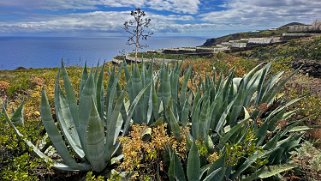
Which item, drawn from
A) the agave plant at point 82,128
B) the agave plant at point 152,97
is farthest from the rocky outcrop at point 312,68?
the agave plant at point 82,128

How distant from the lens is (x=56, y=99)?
3494 mm

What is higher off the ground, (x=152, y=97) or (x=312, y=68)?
(x=152, y=97)

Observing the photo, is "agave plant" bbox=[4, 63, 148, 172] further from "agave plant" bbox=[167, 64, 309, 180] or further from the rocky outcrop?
the rocky outcrop

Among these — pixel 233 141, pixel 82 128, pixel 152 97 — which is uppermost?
pixel 152 97

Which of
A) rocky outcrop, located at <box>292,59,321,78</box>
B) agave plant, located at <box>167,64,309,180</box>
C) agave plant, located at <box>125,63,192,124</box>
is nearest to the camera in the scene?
agave plant, located at <box>167,64,309,180</box>

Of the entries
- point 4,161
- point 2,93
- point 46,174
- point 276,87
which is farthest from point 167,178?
point 2,93

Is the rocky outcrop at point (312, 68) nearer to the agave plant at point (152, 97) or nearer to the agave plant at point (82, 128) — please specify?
the agave plant at point (152, 97)

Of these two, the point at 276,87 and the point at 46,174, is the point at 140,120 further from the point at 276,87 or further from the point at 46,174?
the point at 276,87

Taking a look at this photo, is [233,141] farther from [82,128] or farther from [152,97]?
[82,128]

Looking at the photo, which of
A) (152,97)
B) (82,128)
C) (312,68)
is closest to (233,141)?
(152,97)

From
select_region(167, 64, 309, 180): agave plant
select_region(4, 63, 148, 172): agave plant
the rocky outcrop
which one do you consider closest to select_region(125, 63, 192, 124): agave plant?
select_region(167, 64, 309, 180): agave plant

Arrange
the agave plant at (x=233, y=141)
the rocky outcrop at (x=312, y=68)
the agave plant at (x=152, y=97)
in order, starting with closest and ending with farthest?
the agave plant at (x=233, y=141), the agave plant at (x=152, y=97), the rocky outcrop at (x=312, y=68)

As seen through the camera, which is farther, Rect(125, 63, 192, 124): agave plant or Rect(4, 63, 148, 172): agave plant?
Rect(125, 63, 192, 124): agave plant

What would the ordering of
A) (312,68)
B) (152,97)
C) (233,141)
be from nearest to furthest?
(233,141), (152,97), (312,68)
